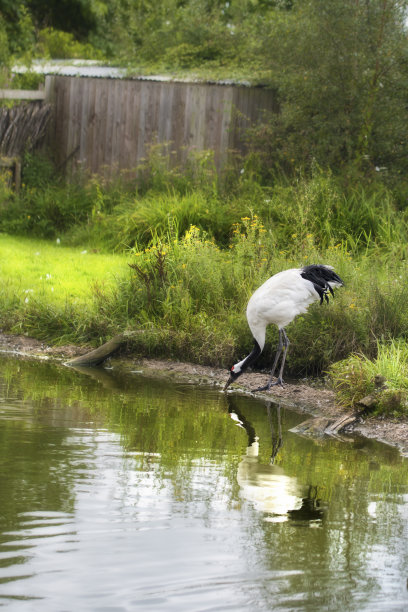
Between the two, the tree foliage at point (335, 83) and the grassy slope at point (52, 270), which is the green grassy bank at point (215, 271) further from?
the tree foliage at point (335, 83)

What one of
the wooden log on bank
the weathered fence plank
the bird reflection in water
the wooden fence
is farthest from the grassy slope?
the bird reflection in water

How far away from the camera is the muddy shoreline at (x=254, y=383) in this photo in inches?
279

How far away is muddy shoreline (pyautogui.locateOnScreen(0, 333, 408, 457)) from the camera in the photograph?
7.08 meters

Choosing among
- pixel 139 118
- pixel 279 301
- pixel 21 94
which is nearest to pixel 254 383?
pixel 279 301

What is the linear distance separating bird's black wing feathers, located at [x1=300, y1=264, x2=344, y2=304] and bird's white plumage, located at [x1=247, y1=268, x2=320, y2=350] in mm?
45

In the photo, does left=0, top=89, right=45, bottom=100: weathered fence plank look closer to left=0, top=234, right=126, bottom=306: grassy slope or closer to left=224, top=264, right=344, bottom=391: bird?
left=0, top=234, right=126, bottom=306: grassy slope

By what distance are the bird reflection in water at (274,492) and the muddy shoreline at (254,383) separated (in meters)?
1.09

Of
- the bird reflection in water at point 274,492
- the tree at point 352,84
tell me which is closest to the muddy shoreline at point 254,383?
the bird reflection in water at point 274,492

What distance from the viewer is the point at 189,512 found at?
16.5 feet

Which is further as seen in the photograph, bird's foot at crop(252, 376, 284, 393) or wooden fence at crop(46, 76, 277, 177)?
wooden fence at crop(46, 76, 277, 177)

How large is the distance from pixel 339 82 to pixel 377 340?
633 cm

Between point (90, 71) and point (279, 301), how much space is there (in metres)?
11.4

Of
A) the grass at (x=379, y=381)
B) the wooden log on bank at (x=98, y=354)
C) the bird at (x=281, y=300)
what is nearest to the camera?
the grass at (x=379, y=381)

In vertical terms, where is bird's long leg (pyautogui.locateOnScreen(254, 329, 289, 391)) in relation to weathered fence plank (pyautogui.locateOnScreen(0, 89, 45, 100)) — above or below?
below
